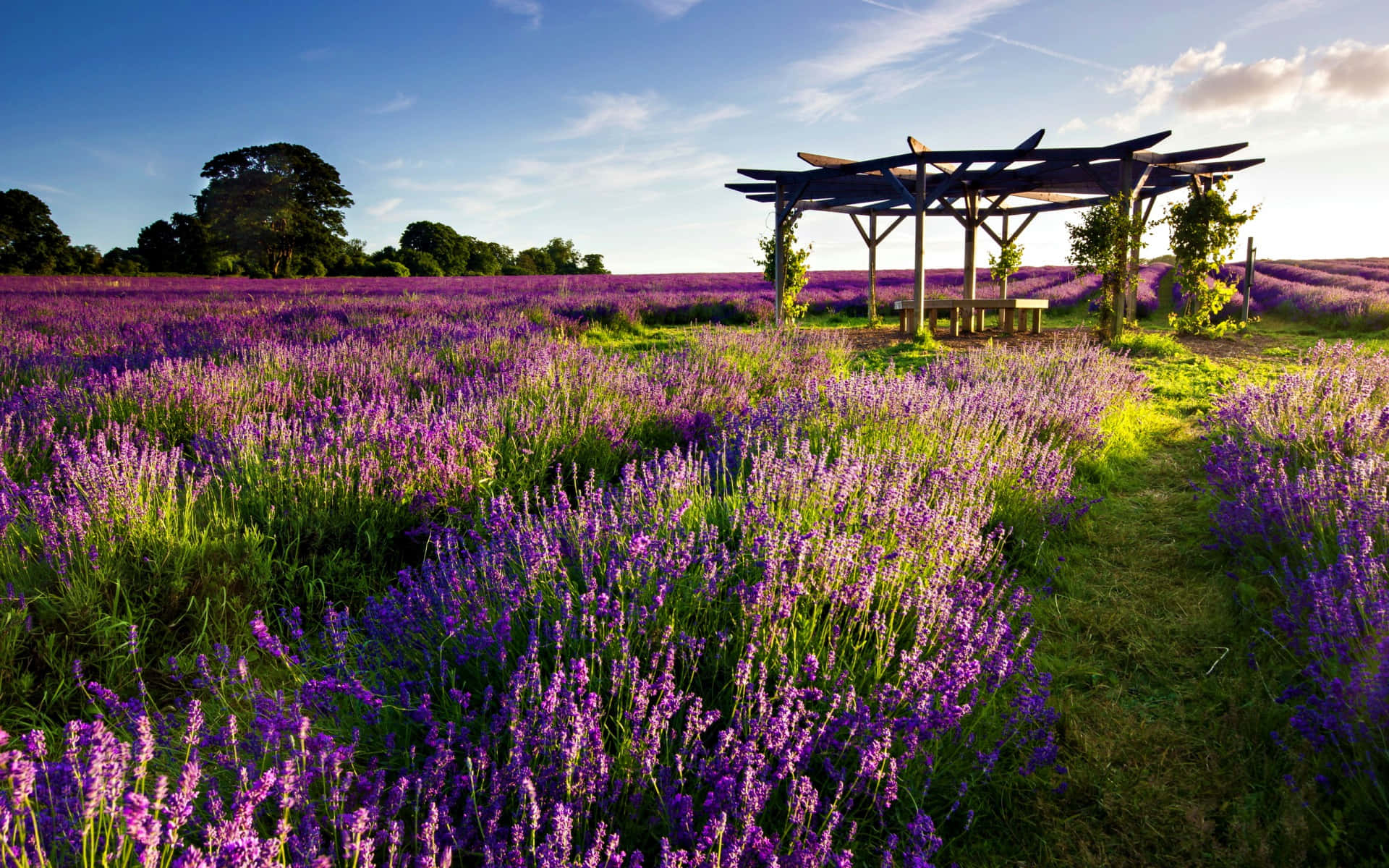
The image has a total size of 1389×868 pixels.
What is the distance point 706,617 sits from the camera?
209 centimetres

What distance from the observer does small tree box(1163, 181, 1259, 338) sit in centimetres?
1135

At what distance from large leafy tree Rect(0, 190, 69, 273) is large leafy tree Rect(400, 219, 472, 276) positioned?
18.3m

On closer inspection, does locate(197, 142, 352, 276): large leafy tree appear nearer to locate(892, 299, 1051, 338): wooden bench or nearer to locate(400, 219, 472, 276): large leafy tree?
locate(400, 219, 472, 276): large leafy tree

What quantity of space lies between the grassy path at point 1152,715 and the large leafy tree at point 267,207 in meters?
45.1

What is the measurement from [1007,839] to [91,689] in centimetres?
284

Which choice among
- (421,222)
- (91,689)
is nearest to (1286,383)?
(91,689)

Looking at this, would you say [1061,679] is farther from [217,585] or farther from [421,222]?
[421,222]

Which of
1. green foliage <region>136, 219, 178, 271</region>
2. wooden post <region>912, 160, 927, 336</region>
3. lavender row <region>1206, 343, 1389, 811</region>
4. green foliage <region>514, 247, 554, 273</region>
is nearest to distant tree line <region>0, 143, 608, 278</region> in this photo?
green foliage <region>136, 219, 178, 271</region>

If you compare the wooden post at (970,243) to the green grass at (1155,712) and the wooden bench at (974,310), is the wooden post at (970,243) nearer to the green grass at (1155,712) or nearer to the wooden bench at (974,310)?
the wooden bench at (974,310)

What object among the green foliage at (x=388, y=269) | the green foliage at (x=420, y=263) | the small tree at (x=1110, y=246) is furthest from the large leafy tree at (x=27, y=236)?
the small tree at (x=1110, y=246)

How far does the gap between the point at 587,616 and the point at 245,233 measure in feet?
153

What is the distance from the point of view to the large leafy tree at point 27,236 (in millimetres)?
35125

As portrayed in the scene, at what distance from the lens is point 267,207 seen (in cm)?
3972

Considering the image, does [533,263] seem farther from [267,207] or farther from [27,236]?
[27,236]
